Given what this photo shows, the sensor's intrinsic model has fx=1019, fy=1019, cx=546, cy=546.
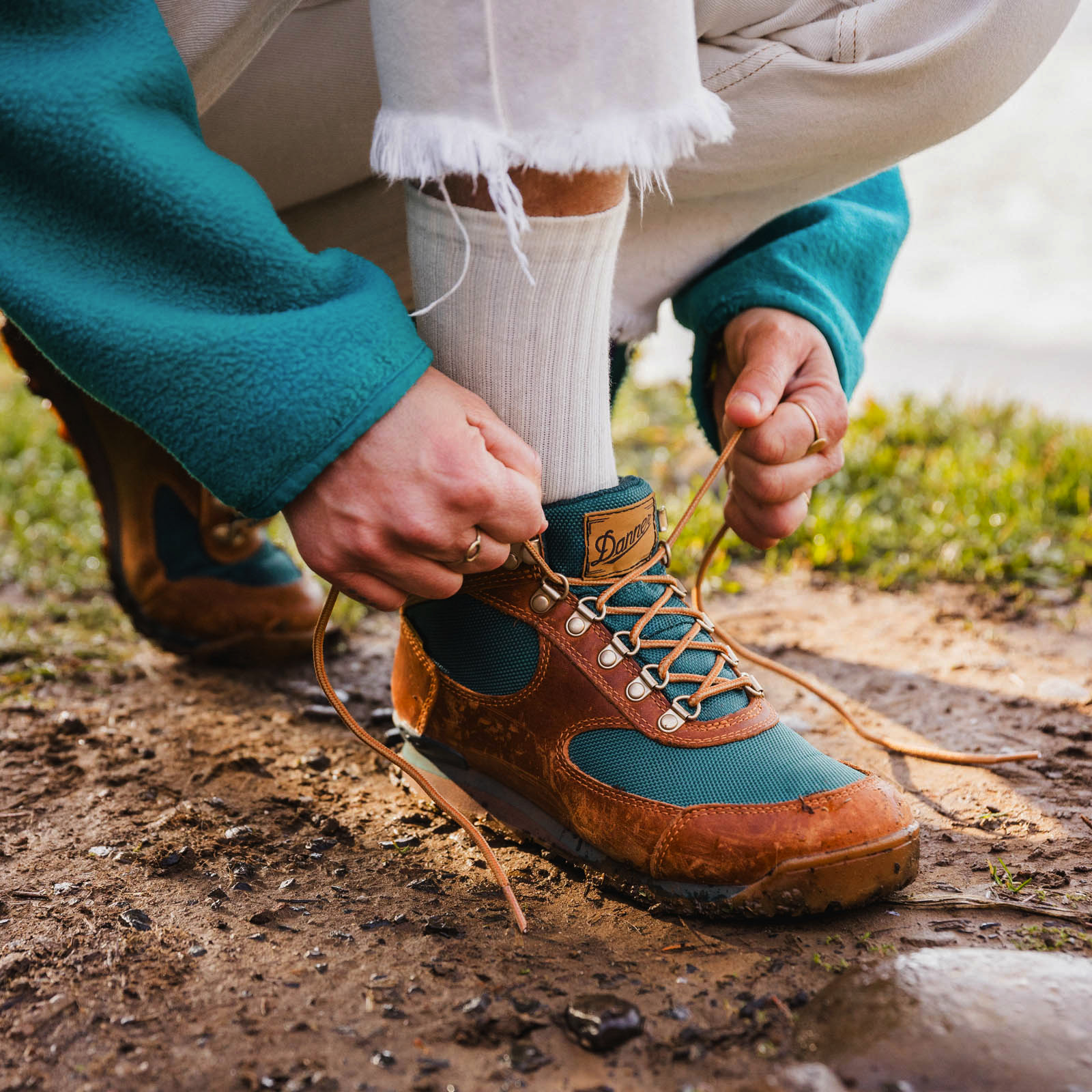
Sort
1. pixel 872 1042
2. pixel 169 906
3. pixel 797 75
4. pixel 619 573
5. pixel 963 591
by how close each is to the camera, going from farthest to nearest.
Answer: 1. pixel 963 591
2. pixel 797 75
3. pixel 619 573
4. pixel 169 906
5. pixel 872 1042

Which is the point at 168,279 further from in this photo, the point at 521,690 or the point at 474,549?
the point at 521,690

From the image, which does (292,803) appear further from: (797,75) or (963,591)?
(963,591)

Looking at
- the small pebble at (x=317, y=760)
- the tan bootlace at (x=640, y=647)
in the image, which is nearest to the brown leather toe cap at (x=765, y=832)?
the tan bootlace at (x=640, y=647)

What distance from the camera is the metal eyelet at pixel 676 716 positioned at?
120 centimetres

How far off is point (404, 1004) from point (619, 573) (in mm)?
554

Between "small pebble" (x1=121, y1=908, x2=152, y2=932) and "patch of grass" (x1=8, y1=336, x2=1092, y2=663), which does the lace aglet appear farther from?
"patch of grass" (x1=8, y1=336, x2=1092, y2=663)

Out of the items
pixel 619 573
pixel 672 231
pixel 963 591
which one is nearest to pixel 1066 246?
pixel 963 591

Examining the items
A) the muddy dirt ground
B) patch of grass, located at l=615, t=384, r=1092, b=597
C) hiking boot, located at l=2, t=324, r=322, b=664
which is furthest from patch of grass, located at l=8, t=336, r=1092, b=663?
the muddy dirt ground

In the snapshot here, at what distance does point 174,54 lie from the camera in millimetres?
1059

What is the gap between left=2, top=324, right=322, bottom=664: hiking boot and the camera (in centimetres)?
188

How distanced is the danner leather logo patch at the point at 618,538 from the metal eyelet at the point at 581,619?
0.04 meters

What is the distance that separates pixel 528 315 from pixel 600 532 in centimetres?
28

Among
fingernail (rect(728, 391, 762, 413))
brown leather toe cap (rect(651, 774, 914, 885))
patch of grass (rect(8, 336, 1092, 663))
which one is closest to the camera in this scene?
brown leather toe cap (rect(651, 774, 914, 885))

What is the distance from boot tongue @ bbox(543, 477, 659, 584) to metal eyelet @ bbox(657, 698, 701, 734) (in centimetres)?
17
